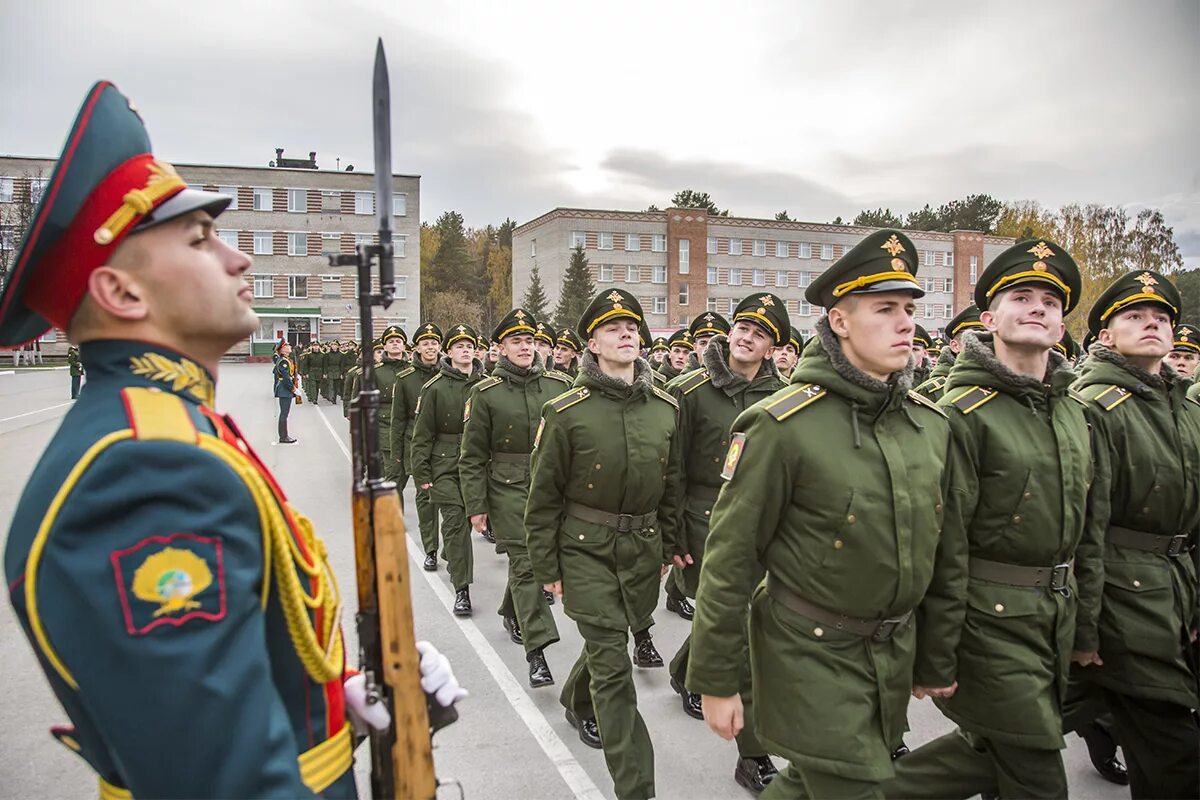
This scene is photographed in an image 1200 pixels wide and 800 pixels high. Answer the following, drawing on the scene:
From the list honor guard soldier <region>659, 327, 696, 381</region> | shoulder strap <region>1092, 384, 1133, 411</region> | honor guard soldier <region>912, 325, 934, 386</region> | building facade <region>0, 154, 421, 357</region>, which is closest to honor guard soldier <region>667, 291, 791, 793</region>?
shoulder strap <region>1092, 384, 1133, 411</region>

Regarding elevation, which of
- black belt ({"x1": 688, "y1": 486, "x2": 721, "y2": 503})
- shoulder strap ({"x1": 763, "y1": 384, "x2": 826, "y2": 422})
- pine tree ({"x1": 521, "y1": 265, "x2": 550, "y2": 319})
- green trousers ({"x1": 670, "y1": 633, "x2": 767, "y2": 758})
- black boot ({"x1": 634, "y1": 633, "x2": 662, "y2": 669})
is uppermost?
pine tree ({"x1": 521, "y1": 265, "x2": 550, "y2": 319})

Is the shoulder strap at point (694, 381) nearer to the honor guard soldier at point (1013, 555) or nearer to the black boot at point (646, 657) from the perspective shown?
the black boot at point (646, 657)

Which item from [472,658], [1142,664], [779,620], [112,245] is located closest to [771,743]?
[779,620]

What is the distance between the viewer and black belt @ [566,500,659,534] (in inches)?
188

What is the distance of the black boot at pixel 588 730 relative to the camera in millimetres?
4699

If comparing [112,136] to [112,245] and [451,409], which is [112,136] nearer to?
[112,245]

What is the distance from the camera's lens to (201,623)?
1.30 m

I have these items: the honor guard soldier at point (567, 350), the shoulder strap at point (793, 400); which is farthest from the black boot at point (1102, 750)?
the honor guard soldier at point (567, 350)

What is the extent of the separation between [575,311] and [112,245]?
5832cm

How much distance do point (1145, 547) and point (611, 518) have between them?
2749mm

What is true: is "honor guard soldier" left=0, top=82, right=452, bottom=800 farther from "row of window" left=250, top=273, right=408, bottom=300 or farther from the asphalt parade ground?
"row of window" left=250, top=273, right=408, bottom=300

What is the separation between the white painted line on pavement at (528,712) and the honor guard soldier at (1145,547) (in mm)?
2558

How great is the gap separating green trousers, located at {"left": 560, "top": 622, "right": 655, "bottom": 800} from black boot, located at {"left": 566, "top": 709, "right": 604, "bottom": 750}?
15.6 inches

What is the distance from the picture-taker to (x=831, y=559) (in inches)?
118
